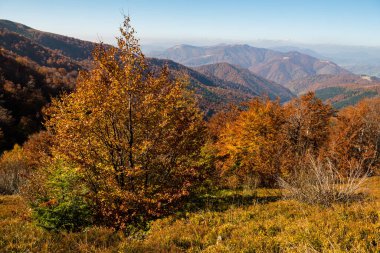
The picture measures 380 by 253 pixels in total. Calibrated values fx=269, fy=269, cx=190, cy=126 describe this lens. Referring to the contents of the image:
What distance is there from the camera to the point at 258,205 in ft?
38.2

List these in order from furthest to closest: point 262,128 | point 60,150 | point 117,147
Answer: point 262,128, point 117,147, point 60,150

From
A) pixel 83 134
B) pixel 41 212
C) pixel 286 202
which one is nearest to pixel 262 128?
pixel 286 202

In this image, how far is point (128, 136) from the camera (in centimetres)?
1205

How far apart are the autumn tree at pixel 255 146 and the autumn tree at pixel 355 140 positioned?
703cm

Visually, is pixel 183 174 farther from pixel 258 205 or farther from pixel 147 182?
pixel 258 205

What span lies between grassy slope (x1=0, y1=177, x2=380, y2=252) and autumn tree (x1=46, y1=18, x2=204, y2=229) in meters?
1.52

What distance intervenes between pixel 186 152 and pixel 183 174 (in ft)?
3.75

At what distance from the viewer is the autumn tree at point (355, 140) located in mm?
30688

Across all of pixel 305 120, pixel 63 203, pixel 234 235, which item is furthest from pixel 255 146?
pixel 63 203

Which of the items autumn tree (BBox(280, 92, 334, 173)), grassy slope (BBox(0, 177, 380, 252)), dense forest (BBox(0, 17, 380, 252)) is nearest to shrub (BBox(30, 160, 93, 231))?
dense forest (BBox(0, 17, 380, 252))

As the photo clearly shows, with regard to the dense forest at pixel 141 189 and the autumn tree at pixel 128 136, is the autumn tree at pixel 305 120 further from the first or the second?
the autumn tree at pixel 128 136

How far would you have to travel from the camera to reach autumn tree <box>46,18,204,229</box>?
1073 centimetres

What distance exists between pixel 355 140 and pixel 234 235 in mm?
34858

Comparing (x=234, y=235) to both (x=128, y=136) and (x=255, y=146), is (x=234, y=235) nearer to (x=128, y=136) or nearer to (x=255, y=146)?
(x=128, y=136)
